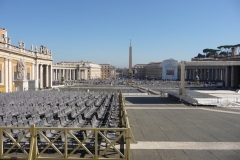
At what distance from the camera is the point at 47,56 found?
57594 mm

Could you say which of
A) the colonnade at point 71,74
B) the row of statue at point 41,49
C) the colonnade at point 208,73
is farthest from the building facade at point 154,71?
the row of statue at point 41,49

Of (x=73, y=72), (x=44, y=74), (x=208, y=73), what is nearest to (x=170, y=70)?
(x=208, y=73)

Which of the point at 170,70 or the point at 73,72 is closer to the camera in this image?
the point at 170,70

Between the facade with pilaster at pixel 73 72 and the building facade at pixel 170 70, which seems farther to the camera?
the building facade at pixel 170 70

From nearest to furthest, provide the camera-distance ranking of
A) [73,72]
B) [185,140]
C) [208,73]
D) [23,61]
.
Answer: [185,140] < [23,61] < [208,73] < [73,72]

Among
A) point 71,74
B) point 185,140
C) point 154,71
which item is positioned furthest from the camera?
point 154,71

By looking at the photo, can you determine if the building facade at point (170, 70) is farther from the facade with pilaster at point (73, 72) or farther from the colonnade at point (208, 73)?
the facade with pilaster at point (73, 72)

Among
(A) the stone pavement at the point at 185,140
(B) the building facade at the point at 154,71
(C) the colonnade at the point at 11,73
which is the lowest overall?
(A) the stone pavement at the point at 185,140

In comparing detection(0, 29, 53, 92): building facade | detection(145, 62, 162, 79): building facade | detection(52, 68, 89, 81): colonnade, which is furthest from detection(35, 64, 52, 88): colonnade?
detection(145, 62, 162, 79): building facade

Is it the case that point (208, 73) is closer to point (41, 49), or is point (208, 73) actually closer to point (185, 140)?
point (41, 49)

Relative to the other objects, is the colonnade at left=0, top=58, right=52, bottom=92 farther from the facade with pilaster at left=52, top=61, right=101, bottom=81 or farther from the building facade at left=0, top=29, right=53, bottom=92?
the facade with pilaster at left=52, top=61, right=101, bottom=81

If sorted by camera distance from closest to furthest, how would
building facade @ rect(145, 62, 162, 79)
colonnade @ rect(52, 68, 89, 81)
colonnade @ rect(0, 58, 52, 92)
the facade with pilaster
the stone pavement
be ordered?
the stone pavement < colonnade @ rect(0, 58, 52, 92) < colonnade @ rect(52, 68, 89, 81) < the facade with pilaster < building facade @ rect(145, 62, 162, 79)

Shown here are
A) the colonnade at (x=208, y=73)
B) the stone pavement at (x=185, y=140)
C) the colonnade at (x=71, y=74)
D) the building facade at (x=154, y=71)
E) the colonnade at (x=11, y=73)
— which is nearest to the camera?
the stone pavement at (x=185, y=140)

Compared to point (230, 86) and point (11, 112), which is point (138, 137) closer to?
point (11, 112)
